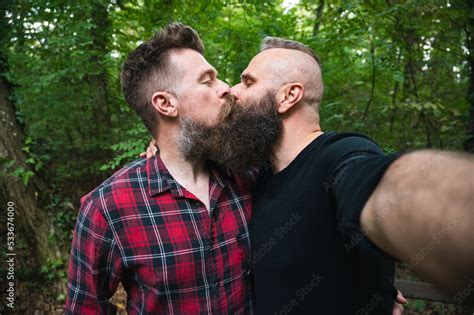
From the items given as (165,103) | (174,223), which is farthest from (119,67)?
(174,223)

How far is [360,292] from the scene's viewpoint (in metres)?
1.47

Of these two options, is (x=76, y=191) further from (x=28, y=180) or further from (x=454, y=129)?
(x=454, y=129)

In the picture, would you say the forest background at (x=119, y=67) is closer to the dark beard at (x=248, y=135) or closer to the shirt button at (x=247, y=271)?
the dark beard at (x=248, y=135)

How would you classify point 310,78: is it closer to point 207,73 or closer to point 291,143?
point 291,143

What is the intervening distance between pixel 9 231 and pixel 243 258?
3.81m

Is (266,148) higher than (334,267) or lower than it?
higher

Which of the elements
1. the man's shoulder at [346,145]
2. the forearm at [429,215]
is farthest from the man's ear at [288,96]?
the forearm at [429,215]

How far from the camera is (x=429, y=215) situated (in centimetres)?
73

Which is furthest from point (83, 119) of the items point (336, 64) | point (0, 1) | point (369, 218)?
point (369, 218)

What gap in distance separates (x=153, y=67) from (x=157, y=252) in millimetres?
1139

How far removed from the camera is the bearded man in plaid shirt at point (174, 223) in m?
1.68

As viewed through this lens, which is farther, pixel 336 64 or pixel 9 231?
pixel 336 64

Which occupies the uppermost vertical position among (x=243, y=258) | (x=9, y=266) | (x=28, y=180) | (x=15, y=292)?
(x=28, y=180)

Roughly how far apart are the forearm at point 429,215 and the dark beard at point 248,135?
1034 mm
